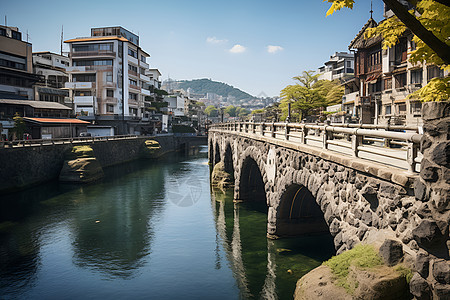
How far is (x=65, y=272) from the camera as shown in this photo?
18.4 meters

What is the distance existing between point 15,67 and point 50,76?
750 inches

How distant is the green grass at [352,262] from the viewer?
8.40m

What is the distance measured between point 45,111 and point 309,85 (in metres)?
46.4

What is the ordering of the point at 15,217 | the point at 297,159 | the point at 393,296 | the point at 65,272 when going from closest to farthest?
the point at 393,296, the point at 297,159, the point at 65,272, the point at 15,217

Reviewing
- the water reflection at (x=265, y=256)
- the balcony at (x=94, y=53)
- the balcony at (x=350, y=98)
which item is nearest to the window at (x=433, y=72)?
the balcony at (x=350, y=98)

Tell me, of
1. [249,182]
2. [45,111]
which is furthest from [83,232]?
[45,111]

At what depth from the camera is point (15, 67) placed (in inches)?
2311

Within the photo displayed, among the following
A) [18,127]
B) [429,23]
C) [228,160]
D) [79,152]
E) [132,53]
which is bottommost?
[228,160]

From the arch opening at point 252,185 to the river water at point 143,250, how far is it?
1998mm

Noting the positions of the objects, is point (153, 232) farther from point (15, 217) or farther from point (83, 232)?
point (15, 217)

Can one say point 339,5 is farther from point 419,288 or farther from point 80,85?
point 80,85

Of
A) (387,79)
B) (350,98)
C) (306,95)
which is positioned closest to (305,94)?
(306,95)

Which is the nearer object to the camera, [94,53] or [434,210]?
[434,210]

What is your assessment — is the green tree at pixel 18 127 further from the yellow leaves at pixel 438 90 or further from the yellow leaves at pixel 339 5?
the yellow leaves at pixel 438 90
